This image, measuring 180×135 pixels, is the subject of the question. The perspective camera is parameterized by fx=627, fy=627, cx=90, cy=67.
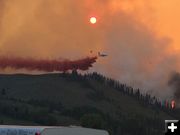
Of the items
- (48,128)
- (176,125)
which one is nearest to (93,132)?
(48,128)

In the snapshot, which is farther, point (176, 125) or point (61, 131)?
point (61, 131)

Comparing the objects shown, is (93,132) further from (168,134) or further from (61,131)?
(168,134)

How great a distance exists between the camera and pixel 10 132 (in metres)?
39.5

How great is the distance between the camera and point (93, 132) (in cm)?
3778

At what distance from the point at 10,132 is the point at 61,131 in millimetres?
5191

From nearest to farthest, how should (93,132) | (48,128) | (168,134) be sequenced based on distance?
(168,134) < (48,128) < (93,132)

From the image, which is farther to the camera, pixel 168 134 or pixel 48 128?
pixel 48 128

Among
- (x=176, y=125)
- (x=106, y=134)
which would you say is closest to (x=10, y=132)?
(x=106, y=134)

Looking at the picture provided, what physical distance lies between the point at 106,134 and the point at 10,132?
6067 mm

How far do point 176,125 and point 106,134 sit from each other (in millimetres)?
15278

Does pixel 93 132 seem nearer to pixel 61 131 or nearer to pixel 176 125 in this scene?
pixel 61 131

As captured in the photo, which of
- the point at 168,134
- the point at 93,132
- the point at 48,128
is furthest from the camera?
the point at 93,132

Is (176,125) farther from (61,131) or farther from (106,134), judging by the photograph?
(106,134)

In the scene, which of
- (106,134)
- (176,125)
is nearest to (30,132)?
(106,134)
